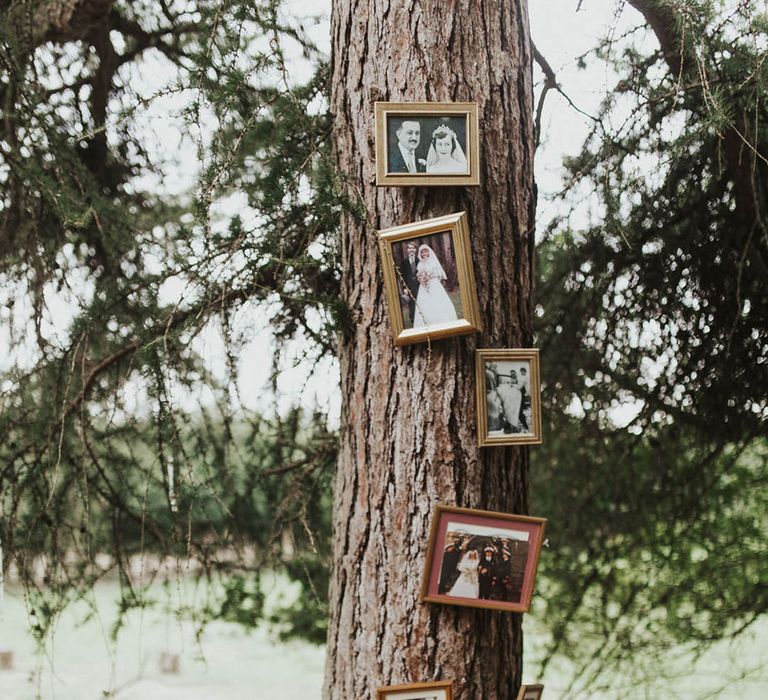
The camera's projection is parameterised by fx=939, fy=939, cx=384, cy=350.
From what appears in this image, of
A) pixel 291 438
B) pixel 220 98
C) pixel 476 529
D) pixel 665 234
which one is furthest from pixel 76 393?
pixel 665 234

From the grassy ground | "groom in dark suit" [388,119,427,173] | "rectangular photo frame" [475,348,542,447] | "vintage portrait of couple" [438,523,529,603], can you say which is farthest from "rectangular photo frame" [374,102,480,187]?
the grassy ground

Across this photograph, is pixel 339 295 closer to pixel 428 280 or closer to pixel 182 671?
pixel 428 280

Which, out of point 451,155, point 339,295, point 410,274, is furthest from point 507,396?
point 339,295

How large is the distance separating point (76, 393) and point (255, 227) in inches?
31.8

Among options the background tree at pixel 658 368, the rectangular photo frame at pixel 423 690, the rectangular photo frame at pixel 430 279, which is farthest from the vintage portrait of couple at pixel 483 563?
the background tree at pixel 658 368

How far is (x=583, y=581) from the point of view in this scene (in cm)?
289

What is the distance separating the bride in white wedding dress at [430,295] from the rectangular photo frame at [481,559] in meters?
0.30

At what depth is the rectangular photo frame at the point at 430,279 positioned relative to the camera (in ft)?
4.87

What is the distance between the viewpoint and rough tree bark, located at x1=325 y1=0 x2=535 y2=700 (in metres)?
Answer: 1.51

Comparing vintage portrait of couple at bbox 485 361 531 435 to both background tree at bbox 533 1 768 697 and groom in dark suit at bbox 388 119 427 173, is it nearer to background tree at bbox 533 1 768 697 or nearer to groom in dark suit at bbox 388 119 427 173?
groom in dark suit at bbox 388 119 427 173

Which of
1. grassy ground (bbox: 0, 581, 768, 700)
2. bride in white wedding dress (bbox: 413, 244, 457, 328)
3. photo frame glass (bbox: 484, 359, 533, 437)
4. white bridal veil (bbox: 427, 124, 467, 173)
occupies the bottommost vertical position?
grassy ground (bbox: 0, 581, 768, 700)

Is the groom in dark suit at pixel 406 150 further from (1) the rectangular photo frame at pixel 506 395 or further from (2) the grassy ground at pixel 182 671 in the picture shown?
(2) the grassy ground at pixel 182 671

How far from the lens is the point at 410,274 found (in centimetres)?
150

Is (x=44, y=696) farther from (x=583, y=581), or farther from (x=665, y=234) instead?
(x=665, y=234)
